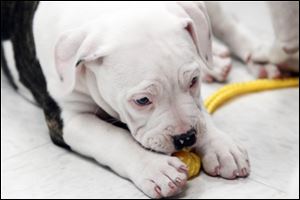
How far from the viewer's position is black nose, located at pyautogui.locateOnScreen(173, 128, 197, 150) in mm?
1675

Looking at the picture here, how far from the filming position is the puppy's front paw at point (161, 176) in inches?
64.4

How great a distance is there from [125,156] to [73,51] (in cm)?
35

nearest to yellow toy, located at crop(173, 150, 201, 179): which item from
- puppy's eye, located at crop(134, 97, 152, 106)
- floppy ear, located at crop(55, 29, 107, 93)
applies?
puppy's eye, located at crop(134, 97, 152, 106)

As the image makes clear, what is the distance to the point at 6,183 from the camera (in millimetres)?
1829

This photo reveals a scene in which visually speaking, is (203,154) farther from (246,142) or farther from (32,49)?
(32,49)

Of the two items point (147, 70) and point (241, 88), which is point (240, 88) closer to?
point (241, 88)

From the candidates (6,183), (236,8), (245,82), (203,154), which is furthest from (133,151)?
(236,8)

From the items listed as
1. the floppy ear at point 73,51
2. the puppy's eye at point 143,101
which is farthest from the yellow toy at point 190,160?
the floppy ear at point 73,51

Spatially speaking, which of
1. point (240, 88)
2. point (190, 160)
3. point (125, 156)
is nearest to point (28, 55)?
point (125, 156)

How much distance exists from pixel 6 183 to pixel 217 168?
0.67 metres

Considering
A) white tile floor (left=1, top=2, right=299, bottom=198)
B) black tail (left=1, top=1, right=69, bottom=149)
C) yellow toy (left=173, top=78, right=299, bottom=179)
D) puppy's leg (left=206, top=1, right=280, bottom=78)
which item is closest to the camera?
white tile floor (left=1, top=2, right=299, bottom=198)

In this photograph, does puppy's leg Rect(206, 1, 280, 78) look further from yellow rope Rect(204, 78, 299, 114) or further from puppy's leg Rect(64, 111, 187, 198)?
puppy's leg Rect(64, 111, 187, 198)

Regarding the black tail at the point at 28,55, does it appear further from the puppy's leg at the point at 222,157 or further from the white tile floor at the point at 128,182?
the puppy's leg at the point at 222,157

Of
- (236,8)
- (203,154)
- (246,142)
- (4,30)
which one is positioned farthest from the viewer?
(236,8)
